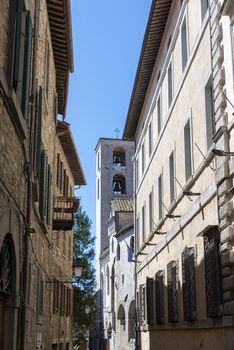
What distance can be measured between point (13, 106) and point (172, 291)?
32.1ft

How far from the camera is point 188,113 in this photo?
14.5 m

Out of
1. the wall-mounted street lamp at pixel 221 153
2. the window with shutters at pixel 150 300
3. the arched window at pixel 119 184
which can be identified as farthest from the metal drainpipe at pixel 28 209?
the arched window at pixel 119 184

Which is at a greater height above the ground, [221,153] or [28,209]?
[221,153]

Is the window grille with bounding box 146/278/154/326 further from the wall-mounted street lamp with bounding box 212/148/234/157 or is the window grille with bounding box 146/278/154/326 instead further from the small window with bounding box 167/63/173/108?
the wall-mounted street lamp with bounding box 212/148/234/157

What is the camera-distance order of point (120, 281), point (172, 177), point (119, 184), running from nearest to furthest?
point (172, 177) < point (120, 281) < point (119, 184)

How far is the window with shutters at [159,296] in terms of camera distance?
1827cm

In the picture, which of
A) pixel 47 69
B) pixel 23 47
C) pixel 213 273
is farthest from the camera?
pixel 47 69

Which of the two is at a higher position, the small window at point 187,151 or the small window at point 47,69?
the small window at point 47,69

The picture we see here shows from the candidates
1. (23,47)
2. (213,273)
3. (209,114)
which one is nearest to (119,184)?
(209,114)

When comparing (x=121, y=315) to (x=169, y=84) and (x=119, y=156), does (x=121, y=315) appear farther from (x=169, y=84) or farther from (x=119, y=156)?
(x=169, y=84)

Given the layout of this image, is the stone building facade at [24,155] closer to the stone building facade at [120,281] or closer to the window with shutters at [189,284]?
the window with shutters at [189,284]

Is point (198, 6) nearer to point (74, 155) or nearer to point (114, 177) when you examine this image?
point (74, 155)

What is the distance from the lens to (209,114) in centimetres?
1265

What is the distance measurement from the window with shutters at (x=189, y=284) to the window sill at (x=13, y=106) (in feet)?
19.6
